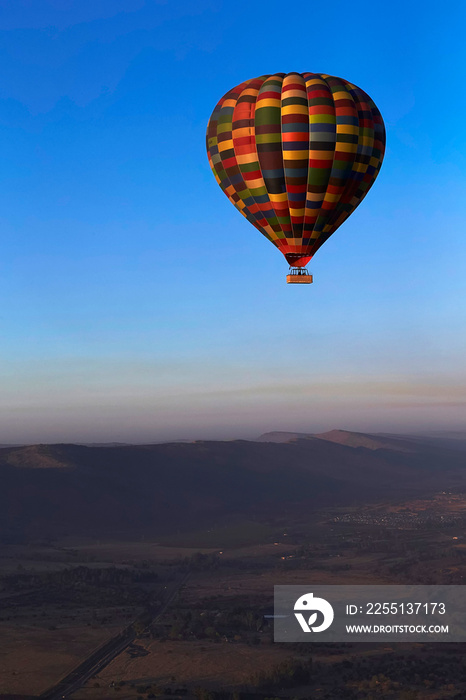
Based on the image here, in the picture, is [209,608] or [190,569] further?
[190,569]

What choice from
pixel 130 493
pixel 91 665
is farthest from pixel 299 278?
pixel 130 493

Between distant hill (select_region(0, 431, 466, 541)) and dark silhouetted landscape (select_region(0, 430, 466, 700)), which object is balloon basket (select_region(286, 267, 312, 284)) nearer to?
dark silhouetted landscape (select_region(0, 430, 466, 700))

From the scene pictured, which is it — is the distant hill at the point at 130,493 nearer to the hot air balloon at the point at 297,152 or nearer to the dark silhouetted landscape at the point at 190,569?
the dark silhouetted landscape at the point at 190,569

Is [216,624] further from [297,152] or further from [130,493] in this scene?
[130,493]

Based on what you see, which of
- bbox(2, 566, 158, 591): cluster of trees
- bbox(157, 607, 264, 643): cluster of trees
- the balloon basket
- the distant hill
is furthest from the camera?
the distant hill

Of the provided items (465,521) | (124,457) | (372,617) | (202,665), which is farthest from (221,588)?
(124,457)

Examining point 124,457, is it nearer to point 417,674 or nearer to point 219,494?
point 219,494

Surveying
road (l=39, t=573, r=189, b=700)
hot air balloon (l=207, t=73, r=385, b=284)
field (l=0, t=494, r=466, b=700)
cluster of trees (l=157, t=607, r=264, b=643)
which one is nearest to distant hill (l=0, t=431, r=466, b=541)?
field (l=0, t=494, r=466, b=700)

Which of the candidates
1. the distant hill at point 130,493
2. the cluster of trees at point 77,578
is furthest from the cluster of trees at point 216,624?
the distant hill at point 130,493
